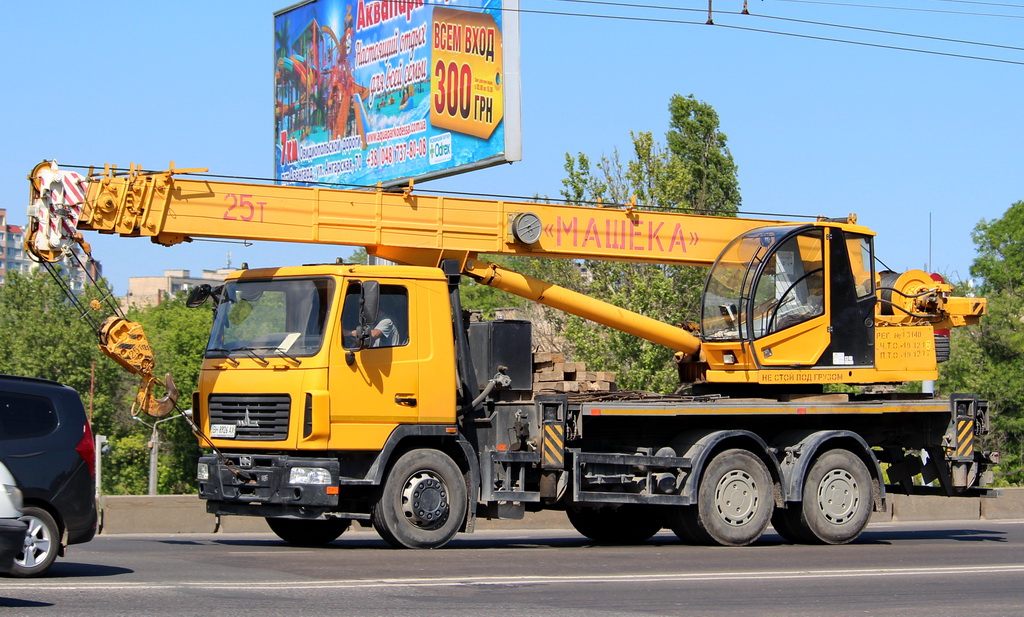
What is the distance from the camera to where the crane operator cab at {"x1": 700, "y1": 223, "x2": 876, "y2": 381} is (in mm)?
16453

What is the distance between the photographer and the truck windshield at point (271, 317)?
13914mm

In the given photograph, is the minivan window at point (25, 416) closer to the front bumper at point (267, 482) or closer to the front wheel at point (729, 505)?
the front bumper at point (267, 482)

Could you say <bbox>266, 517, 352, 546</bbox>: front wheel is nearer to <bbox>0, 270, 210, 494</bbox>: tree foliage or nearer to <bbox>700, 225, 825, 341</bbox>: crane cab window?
<bbox>700, 225, 825, 341</bbox>: crane cab window

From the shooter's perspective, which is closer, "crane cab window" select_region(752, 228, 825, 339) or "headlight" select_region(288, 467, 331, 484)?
"headlight" select_region(288, 467, 331, 484)

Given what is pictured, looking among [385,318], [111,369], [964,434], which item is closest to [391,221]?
[385,318]

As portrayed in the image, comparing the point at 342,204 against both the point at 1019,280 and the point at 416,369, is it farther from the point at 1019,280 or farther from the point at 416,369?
the point at 1019,280

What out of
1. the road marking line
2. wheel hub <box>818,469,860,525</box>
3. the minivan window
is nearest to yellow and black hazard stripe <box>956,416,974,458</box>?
wheel hub <box>818,469,860,525</box>

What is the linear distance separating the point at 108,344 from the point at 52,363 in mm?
70162

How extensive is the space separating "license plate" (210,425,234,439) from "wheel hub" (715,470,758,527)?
5459mm

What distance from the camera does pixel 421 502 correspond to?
14.0m

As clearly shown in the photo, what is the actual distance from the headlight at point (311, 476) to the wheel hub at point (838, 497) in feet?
20.1

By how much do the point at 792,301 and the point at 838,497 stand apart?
2414mm

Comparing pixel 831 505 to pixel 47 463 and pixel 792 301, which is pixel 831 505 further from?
pixel 47 463

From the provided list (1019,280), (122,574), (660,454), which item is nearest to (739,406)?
(660,454)
